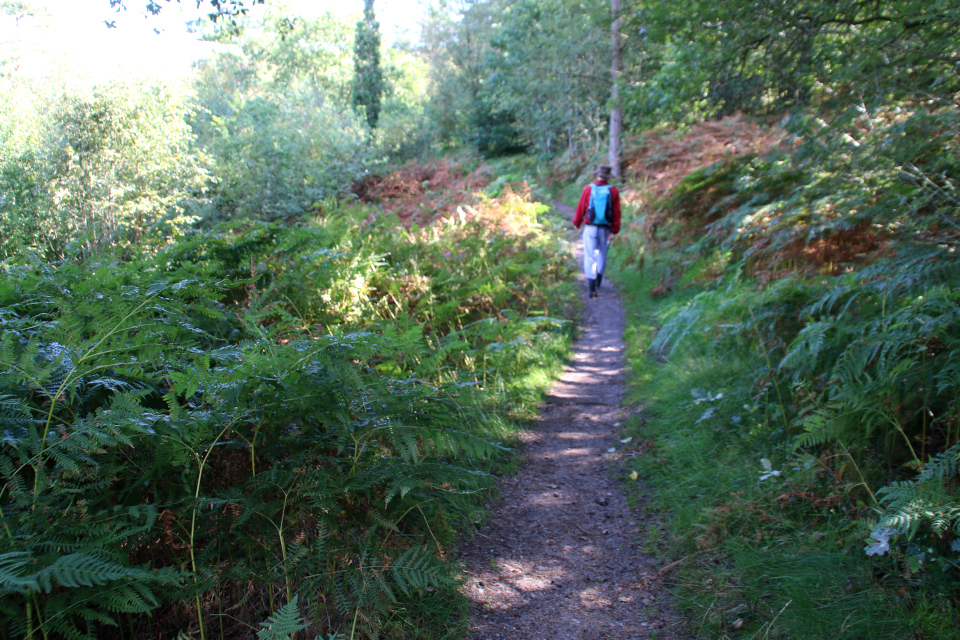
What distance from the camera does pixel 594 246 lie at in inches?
368

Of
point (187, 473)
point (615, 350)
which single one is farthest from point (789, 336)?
point (187, 473)

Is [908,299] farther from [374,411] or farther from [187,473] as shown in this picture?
[187,473]

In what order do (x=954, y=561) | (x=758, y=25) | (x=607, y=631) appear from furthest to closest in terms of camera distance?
1. (x=758, y=25)
2. (x=607, y=631)
3. (x=954, y=561)

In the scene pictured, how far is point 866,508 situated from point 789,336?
1767 mm

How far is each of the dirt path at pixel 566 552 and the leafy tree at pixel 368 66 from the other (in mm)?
29308

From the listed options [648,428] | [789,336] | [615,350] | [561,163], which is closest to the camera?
[789,336]

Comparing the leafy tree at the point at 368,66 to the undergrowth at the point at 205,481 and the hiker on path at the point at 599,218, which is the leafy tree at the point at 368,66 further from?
the undergrowth at the point at 205,481

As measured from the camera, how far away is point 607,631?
8.95 ft

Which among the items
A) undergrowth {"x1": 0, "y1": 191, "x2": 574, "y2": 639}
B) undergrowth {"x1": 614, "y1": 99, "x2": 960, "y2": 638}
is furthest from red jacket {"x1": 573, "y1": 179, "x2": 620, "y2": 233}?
undergrowth {"x1": 0, "y1": 191, "x2": 574, "y2": 639}

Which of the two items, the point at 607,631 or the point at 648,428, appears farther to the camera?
the point at 648,428

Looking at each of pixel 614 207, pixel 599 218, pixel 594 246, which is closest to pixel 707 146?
pixel 614 207

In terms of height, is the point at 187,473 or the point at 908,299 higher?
the point at 908,299

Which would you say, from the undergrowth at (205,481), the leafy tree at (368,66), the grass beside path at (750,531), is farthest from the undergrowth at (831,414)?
the leafy tree at (368,66)

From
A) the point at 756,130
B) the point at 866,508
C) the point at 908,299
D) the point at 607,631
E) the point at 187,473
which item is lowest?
the point at 607,631
